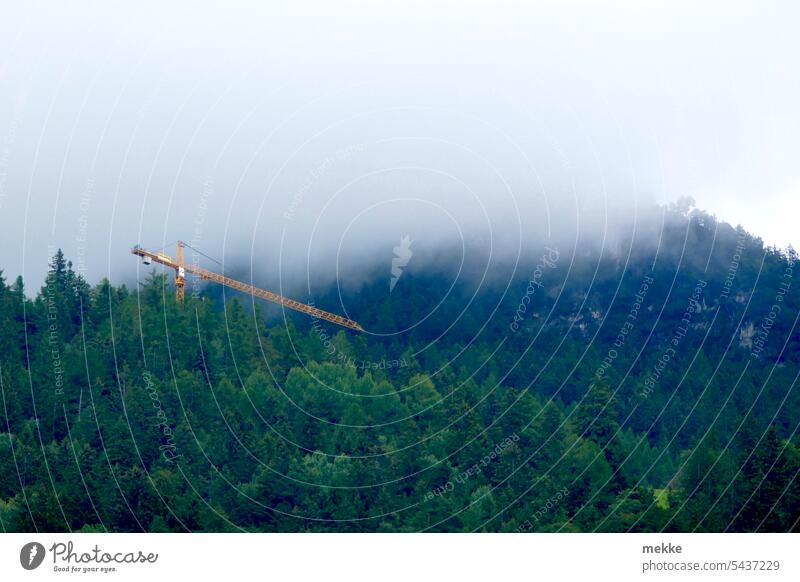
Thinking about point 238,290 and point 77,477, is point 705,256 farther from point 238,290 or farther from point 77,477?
point 77,477

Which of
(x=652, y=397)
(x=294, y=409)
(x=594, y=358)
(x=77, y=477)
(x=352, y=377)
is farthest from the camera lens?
(x=594, y=358)

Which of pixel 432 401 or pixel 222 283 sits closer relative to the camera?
pixel 432 401

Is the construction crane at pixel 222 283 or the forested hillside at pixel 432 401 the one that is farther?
the construction crane at pixel 222 283

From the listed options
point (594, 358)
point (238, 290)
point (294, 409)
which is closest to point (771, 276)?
point (594, 358)

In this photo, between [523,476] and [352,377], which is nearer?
[523,476]
